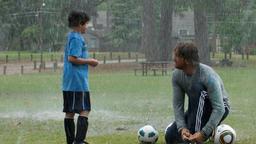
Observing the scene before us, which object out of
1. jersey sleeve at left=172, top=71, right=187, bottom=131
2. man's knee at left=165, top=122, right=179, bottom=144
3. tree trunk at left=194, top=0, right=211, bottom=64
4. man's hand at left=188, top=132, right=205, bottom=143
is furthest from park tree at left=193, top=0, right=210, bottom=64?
man's hand at left=188, top=132, right=205, bottom=143

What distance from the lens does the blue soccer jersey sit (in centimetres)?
650

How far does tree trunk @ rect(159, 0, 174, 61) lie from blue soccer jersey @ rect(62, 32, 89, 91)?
3291 centimetres

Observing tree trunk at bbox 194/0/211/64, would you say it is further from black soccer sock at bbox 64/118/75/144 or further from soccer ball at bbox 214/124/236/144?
black soccer sock at bbox 64/118/75/144

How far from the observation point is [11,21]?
49.3 m

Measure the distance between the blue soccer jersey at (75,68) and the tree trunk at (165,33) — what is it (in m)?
32.9

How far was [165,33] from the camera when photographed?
40312mm

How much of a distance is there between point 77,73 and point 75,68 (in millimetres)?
→ 57

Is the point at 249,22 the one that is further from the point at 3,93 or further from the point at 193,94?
the point at 193,94

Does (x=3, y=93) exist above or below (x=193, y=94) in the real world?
below

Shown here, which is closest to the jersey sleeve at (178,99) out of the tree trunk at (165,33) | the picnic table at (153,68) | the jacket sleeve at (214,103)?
the jacket sleeve at (214,103)

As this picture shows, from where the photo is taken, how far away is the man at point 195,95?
17.1 feet

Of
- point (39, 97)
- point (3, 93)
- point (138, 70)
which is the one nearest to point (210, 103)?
point (39, 97)

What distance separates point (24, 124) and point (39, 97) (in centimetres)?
705

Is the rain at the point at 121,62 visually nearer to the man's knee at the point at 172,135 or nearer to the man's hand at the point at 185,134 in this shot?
the man's knee at the point at 172,135
